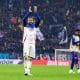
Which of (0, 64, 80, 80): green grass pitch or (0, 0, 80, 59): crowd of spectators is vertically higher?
(0, 0, 80, 59): crowd of spectators

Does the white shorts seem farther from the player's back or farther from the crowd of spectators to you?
the crowd of spectators

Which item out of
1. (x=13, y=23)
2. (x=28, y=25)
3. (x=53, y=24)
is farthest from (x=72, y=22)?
(x=28, y=25)

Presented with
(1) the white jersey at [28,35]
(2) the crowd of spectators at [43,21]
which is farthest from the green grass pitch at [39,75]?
(2) the crowd of spectators at [43,21]

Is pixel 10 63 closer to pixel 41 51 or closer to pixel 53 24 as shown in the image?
pixel 41 51

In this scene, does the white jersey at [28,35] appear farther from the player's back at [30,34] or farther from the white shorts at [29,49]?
the white shorts at [29,49]

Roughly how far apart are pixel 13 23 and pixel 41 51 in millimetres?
4575

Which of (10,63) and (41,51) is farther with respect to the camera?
(41,51)

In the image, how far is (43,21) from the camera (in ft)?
120

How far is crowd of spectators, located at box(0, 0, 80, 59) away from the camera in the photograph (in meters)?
33.7

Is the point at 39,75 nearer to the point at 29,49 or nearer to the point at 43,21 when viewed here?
the point at 29,49

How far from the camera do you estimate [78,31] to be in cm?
2059

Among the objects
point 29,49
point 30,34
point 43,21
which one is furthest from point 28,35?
point 43,21

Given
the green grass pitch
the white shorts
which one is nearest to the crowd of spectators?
the green grass pitch

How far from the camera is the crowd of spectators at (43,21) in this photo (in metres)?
33.7
